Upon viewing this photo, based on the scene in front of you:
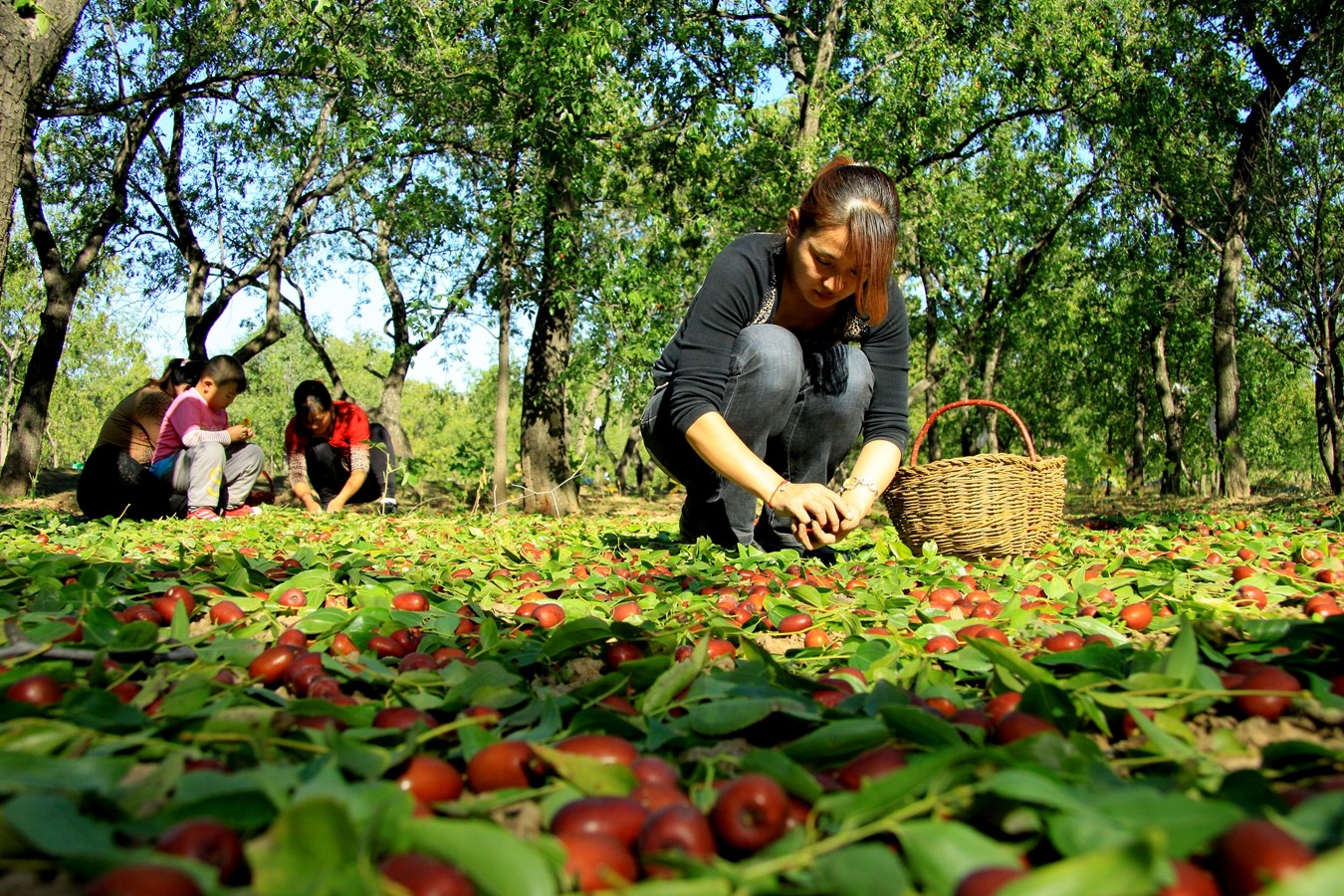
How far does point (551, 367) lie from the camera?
10352 mm

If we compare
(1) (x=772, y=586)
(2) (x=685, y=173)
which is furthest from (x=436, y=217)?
(1) (x=772, y=586)

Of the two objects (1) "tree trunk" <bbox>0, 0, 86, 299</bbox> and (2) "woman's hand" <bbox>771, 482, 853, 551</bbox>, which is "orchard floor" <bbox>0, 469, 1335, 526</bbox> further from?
(2) "woman's hand" <bbox>771, 482, 853, 551</bbox>

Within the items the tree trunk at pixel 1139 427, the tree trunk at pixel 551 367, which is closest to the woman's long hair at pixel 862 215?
the tree trunk at pixel 551 367

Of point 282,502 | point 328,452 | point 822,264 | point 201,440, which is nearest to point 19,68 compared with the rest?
point 201,440

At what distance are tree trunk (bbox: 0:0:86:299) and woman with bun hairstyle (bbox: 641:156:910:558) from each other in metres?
3.77

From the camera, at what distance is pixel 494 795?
3.37ft

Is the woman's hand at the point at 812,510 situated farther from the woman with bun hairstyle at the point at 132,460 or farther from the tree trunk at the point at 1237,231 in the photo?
the tree trunk at the point at 1237,231

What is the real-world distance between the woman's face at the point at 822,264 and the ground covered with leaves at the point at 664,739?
103 centimetres

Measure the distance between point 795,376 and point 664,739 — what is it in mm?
2270

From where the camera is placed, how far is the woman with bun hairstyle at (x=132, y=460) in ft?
19.4

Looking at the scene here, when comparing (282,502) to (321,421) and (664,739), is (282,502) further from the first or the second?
(664,739)

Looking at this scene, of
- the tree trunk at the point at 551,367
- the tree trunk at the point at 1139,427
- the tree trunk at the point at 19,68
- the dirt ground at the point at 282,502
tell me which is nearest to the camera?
the tree trunk at the point at 19,68

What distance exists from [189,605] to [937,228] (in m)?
14.2

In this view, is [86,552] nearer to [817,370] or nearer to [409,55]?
[817,370]
